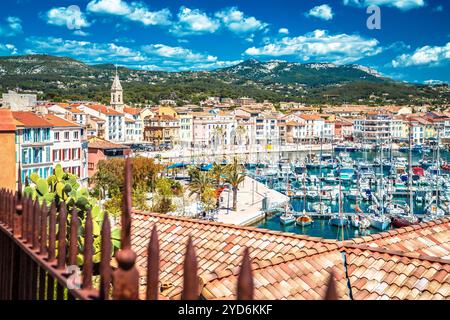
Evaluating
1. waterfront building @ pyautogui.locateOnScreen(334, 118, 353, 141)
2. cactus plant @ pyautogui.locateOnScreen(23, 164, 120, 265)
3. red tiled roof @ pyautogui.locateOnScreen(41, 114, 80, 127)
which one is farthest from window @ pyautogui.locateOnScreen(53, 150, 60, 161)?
waterfront building @ pyautogui.locateOnScreen(334, 118, 353, 141)

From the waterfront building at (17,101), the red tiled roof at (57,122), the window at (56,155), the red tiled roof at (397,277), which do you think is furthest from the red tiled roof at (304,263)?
the waterfront building at (17,101)

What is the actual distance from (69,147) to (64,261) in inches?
1337

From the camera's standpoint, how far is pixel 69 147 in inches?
1352

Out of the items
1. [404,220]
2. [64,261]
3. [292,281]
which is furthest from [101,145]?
[64,261]

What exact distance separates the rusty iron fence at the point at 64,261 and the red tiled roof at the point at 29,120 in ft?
92.9

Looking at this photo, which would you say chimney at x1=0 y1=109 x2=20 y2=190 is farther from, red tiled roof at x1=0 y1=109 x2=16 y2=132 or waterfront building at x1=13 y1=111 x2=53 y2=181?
waterfront building at x1=13 y1=111 x2=53 y2=181

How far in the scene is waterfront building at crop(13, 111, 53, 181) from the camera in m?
29.6

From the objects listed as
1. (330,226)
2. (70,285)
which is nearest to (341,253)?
(70,285)

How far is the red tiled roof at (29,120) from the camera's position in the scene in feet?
97.1

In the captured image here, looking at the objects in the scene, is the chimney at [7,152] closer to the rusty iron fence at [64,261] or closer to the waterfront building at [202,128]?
the rusty iron fence at [64,261]

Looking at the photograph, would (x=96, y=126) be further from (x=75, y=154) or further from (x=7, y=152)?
(x=7, y=152)

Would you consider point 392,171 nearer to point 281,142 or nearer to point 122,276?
point 281,142

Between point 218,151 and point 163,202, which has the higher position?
point 218,151
